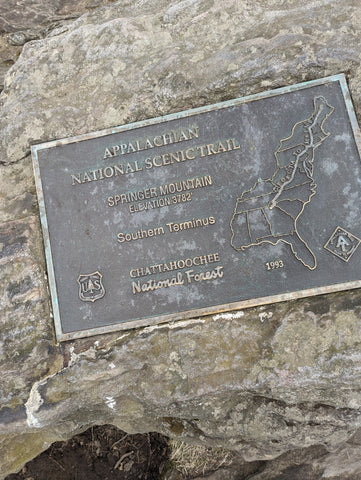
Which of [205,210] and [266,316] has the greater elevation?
[205,210]

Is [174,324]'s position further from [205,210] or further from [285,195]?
[285,195]

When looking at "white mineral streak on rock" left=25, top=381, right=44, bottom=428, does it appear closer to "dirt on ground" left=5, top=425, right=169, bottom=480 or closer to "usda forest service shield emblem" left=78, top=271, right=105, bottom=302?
"usda forest service shield emblem" left=78, top=271, right=105, bottom=302

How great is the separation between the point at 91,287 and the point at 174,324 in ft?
1.76

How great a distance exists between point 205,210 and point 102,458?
2402mm

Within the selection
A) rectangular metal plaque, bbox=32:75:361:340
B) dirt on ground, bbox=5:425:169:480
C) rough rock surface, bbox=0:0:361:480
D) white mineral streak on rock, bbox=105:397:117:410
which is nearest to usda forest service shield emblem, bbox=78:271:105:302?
rectangular metal plaque, bbox=32:75:361:340

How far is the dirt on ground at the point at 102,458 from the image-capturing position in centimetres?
355

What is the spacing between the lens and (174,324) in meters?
2.49

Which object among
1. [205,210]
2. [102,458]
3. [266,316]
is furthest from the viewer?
[102,458]

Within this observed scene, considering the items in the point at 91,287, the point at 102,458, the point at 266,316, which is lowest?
the point at 102,458

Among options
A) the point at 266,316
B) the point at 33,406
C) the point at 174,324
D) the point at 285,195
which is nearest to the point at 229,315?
the point at 266,316

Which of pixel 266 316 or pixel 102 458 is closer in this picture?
pixel 266 316

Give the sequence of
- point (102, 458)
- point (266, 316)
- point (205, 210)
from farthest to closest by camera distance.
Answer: point (102, 458)
point (205, 210)
point (266, 316)

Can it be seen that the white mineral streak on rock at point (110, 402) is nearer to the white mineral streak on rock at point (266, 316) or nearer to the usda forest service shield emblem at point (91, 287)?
the usda forest service shield emblem at point (91, 287)

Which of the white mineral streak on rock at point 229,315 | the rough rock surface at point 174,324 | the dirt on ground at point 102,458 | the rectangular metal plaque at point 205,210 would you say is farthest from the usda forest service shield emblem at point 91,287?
the dirt on ground at point 102,458
